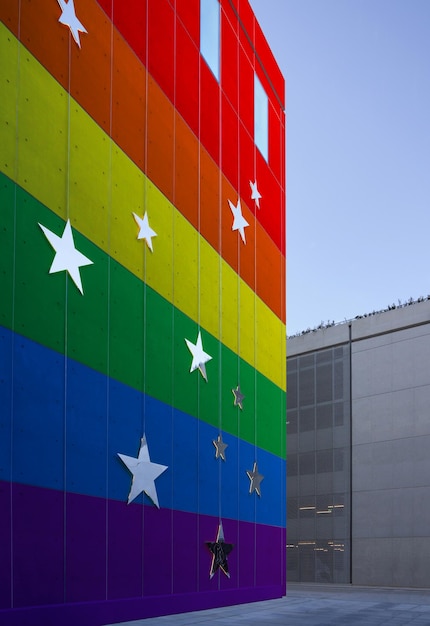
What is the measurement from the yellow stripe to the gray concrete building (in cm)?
2394

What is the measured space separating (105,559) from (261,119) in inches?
612

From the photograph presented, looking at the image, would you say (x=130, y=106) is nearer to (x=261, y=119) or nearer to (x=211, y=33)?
(x=211, y=33)

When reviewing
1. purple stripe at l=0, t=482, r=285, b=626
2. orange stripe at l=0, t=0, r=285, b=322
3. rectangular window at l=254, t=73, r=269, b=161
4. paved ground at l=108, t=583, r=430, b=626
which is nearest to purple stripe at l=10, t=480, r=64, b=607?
purple stripe at l=0, t=482, r=285, b=626

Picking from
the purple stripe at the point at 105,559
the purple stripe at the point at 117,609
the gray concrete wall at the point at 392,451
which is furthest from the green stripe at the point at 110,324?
the gray concrete wall at the point at 392,451

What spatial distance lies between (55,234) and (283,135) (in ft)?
51.5

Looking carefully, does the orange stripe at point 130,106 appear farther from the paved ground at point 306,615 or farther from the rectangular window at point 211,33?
the paved ground at point 306,615

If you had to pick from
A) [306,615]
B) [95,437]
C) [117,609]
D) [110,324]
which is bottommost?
[306,615]

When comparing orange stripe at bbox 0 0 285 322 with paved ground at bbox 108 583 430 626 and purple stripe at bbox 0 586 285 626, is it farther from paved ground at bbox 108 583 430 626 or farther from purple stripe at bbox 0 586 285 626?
paved ground at bbox 108 583 430 626

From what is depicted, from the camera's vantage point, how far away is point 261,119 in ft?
81.3

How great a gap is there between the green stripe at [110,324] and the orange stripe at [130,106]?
2.63m

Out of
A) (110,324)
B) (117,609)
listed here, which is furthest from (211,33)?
(117,609)

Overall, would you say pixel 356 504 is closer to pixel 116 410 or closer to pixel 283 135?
pixel 283 135

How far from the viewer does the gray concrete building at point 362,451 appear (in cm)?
4181

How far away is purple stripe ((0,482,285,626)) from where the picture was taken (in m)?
12.0
